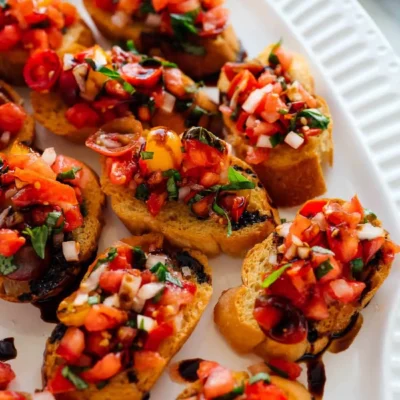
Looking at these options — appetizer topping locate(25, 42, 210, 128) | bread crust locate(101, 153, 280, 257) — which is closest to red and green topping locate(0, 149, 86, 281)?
bread crust locate(101, 153, 280, 257)

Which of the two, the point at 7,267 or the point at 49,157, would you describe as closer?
the point at 7,267

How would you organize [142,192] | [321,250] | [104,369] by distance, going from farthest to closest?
[142,192] → [321,250] → [104,369]

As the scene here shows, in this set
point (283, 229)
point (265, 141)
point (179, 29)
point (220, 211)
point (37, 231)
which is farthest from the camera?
point (179, 29)

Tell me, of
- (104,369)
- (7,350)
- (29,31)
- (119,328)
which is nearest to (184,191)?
(119,328)

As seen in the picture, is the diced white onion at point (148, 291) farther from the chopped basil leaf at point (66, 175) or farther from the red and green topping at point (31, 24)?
the red and green topping at point (31, 24)

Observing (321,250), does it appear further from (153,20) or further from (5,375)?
(153,20)

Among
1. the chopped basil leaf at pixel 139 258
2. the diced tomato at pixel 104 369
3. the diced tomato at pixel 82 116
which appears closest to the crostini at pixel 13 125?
the diced tomato at pixel 82 116
